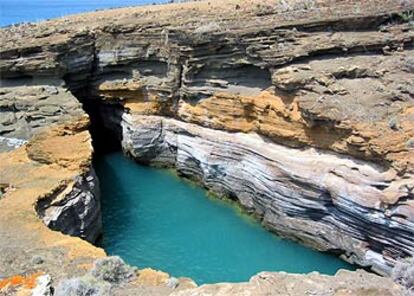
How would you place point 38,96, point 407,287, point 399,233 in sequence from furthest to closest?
point 38,96 → point 399,233 → point 407,287

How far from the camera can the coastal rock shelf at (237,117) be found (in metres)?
15.3

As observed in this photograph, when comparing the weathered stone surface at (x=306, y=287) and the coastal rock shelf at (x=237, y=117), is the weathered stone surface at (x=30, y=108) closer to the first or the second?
the coastal rock shelf at (x=237, y=117)

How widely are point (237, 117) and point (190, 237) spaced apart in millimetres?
5302

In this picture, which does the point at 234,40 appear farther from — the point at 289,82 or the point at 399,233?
the point at 399,233

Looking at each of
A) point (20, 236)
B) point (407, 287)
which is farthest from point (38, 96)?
point (407, 287)

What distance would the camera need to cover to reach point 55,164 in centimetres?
1800

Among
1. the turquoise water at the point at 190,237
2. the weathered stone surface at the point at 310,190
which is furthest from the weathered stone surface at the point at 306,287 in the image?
the turquoise water at the point at 190,237

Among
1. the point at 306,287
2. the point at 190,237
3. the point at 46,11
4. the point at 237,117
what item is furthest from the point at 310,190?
the point at 46,11

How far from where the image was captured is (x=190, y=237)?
18141 mm

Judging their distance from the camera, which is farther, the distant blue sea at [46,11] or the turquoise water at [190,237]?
the distant blue sea at [46,11]

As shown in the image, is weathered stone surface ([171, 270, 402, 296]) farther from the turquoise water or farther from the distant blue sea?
the distant blue sea

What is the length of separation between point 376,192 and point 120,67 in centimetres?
1476

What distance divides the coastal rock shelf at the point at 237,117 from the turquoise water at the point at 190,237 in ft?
2.15

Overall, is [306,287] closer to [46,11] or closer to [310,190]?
[310,190]
